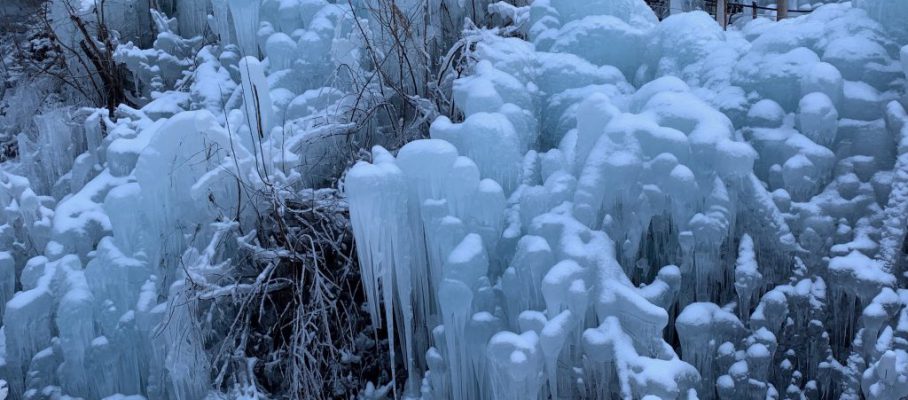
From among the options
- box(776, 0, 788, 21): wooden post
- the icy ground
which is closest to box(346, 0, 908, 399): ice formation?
the icy ground

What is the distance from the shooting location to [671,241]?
417cm

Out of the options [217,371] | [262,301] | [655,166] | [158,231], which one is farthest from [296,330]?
[655,166]

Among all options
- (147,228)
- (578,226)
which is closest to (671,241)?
(578,226)

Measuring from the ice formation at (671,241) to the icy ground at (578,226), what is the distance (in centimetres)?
1

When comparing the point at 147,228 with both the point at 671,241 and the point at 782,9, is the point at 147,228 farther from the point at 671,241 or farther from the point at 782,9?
the point at 782,9

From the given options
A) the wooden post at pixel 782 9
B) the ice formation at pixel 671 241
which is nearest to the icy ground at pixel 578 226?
the ice formation at pixel 671 241

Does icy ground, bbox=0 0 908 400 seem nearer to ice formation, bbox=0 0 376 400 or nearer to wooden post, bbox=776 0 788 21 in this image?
ice formation, bbox=0 0 376 400

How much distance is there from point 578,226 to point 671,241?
0.47 m

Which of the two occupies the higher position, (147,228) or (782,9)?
(782,9)

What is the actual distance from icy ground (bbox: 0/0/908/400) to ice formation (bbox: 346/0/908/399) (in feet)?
0.03

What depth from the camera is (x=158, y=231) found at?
Answer: 14.6 feet

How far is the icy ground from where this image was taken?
3.91m

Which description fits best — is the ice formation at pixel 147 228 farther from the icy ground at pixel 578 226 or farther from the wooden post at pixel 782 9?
the wooden post at pixel 782 9

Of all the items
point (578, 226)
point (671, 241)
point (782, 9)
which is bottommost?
point (671, 241)
